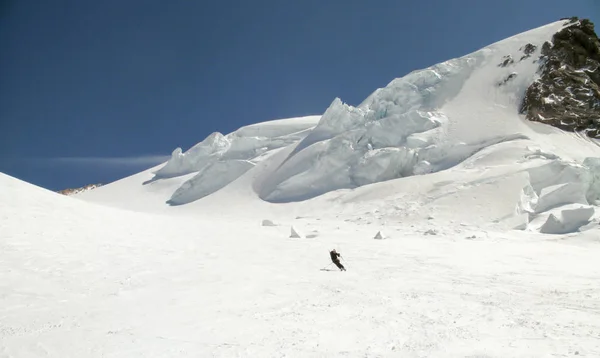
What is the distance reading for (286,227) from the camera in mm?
22688

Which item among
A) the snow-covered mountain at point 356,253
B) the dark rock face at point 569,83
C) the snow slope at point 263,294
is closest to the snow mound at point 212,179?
the snow-covered mountain at point 356,253

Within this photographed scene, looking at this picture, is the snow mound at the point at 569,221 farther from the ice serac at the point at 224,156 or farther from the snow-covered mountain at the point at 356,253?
the ice serac at the point at 224,156

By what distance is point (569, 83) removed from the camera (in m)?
46.1

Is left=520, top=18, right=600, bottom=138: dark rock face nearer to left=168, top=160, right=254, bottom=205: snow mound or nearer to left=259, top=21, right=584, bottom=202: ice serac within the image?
left=259, top=21, right=584, bottom=202: ice serac

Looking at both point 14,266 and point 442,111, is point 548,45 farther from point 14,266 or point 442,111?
point 14,266

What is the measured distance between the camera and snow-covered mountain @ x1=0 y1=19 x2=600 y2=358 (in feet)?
21.5

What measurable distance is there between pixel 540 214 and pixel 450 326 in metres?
20.3

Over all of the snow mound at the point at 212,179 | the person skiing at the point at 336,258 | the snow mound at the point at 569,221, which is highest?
the snow mound at the point at 212,179

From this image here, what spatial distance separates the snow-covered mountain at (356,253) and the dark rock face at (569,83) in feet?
1.27

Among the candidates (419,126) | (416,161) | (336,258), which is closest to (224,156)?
(419,126)

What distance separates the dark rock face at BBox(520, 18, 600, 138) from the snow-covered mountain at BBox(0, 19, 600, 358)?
Answer: 387 millimetres

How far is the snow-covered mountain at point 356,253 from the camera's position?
6.56 metres

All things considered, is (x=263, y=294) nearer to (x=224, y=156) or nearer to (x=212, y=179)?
(x=212, y=179)

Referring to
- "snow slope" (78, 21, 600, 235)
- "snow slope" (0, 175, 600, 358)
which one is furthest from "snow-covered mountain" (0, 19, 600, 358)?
"snow slope" (78, 21, 600, 235)
